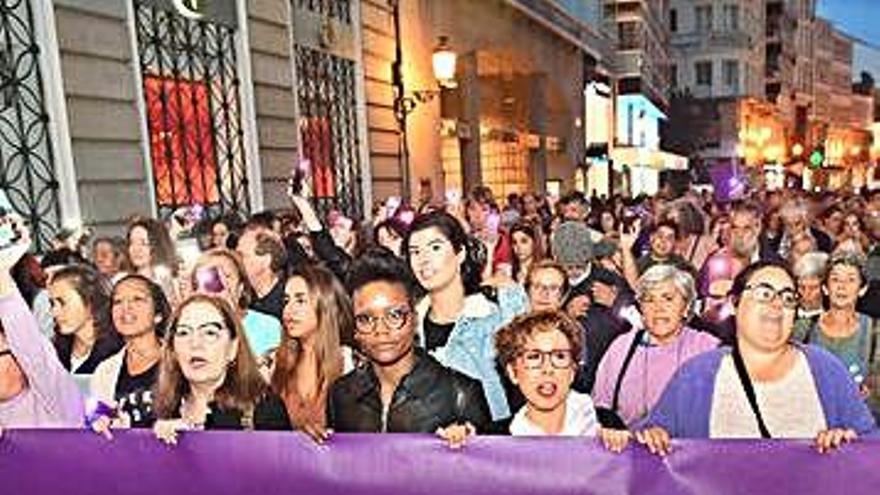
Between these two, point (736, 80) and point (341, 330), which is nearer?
point (341, 330)

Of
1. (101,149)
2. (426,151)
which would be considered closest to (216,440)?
(101,149)

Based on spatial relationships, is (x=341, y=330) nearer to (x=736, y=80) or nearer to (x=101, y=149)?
(x=101, y=149)

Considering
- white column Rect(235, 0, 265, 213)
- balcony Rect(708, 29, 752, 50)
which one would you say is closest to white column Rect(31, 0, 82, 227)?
white column Rect(235, 0, 265, 213)

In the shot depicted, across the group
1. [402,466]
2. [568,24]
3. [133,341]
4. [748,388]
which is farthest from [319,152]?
[568,24]

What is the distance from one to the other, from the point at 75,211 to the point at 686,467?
6.91 m

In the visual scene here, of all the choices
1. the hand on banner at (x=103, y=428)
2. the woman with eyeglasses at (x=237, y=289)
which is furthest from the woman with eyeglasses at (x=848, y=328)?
the hand on banner at (x=103, y=428)

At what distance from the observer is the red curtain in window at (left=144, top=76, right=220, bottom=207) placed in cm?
1005

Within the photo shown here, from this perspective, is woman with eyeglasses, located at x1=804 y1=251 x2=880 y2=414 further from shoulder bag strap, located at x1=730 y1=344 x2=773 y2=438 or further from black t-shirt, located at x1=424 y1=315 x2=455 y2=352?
black t-shirt, located at x1=424 y1=315 x2=455 y2=352

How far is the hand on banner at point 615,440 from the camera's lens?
286 cm

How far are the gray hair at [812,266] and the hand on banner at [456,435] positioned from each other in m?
3.28

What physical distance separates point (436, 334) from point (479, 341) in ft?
0.77

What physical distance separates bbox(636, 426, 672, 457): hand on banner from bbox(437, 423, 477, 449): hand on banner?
527 millimetres

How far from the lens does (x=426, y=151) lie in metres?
17.5

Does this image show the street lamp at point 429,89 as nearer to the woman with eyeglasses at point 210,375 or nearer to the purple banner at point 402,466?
the woman with eyeglasses at point 210,375
